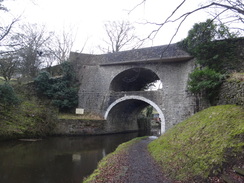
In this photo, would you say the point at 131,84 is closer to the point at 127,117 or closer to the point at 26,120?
the point at 127,117

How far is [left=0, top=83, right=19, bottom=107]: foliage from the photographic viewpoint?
11.4m

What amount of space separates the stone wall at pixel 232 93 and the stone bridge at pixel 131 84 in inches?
141

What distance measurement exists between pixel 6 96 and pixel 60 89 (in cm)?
553

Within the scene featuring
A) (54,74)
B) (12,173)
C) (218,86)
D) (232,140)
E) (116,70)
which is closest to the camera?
(232,140)

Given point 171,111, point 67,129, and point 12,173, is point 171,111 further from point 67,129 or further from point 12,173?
point 12,173

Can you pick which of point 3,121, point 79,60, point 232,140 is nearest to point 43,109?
point 3,121

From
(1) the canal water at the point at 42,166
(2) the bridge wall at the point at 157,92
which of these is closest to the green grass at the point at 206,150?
(1) the canal water at the point at 42,166

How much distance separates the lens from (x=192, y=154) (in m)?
4.39

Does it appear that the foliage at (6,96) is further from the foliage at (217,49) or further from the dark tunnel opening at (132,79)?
the foliage at (217,49)

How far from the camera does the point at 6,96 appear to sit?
1148 cm

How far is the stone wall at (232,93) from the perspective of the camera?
5969mm

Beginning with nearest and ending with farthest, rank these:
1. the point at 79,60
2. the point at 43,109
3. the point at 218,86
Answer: the point at 218,86
the point at 43,109
the point at 79,60

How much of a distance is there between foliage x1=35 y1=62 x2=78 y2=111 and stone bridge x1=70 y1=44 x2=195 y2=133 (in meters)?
0.89

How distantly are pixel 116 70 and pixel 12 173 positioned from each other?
1197cm
